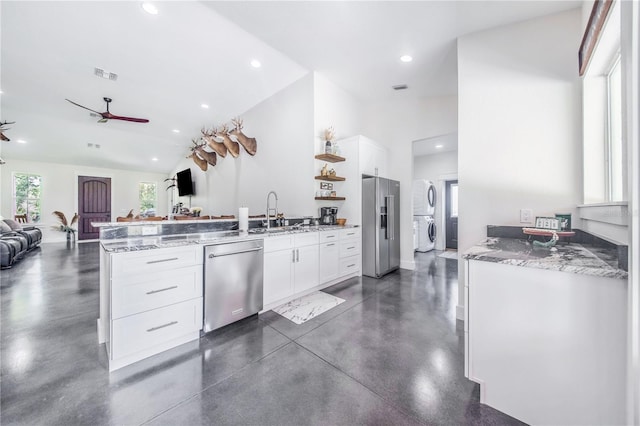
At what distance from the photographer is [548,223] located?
189 cm

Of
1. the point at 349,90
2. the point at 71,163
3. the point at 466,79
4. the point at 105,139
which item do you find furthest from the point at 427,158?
the point at 71,163

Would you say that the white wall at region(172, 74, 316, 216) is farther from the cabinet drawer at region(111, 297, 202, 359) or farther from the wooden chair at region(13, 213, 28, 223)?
the wooden chair at region(13, 213, 28, 223)

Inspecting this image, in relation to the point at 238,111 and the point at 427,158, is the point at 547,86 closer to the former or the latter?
the point at 427,158

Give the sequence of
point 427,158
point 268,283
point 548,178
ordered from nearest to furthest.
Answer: point 548,178, point 268,283, point 427,158

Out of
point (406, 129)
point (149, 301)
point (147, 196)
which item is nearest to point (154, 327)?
point (149, 301)

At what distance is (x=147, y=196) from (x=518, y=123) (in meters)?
11.4

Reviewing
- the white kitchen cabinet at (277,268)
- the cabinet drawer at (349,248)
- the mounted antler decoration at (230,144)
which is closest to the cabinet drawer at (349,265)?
the cabinet drawer at (349,248)

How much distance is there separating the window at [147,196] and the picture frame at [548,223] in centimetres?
1122

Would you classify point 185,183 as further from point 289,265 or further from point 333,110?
point 289,265

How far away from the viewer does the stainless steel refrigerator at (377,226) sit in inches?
147

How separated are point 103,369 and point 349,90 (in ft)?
15.5

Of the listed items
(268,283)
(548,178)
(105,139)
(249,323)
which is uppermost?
(105,139)

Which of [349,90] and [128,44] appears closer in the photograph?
[128,44]

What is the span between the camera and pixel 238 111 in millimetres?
5449
